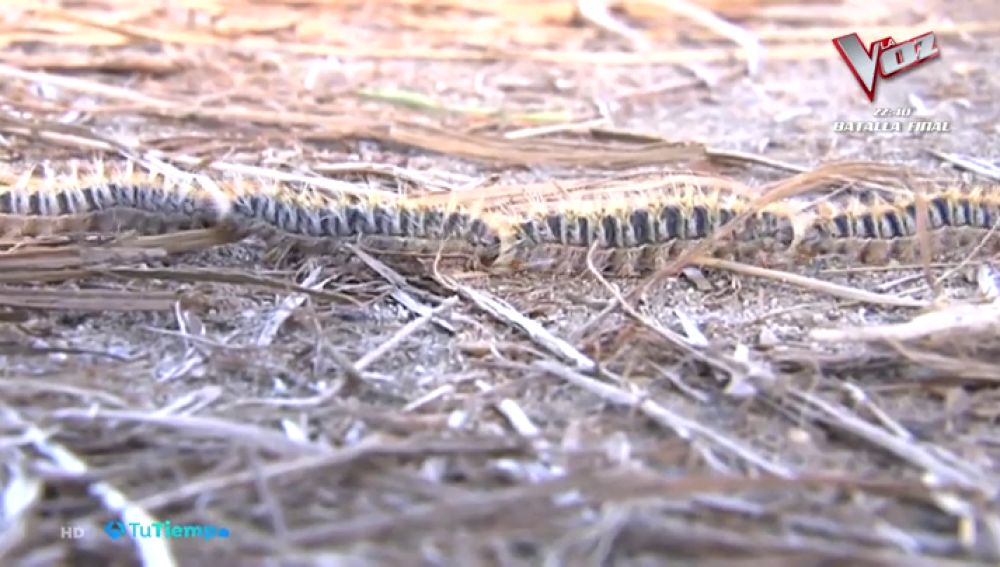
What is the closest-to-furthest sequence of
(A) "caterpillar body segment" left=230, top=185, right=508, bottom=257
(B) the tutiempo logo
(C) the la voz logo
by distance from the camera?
(B) the tutiempo logo
(A) "caterpillar body segment" left=230, top=185, right=508, bottom=257
(C) the la voz logo

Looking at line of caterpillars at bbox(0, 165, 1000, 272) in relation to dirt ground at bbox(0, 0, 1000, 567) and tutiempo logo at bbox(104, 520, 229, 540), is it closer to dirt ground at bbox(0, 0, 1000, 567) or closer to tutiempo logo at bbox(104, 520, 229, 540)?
dirt ground at bbox(0, 0, 1000, 567)

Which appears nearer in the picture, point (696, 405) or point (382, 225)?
point (696, 405)

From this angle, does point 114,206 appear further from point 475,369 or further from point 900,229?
point 900,229

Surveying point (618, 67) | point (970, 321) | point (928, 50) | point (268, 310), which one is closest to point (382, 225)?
point (268, 310)

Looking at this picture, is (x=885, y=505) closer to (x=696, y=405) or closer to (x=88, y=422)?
(x=696, y=405)

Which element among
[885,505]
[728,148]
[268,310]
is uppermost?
[728,148]

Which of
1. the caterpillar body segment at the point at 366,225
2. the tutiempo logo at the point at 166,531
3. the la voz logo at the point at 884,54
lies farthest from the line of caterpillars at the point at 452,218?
the la voz logo at the point at 884,54

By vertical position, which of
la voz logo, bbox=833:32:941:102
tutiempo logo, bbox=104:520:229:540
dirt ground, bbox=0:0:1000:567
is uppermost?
la voz logo, bbox=833:32:941:102

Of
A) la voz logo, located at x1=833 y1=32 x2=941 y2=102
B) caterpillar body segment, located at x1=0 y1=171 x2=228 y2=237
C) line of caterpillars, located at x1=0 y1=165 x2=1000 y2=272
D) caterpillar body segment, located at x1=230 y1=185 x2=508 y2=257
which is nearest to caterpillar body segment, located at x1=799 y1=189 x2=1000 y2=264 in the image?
line of caterpillars, located at x1=0 y1=165 x2=1000 y2=272
